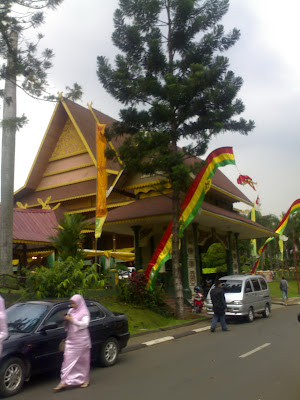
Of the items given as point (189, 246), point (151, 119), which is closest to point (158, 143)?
point (151, 119)

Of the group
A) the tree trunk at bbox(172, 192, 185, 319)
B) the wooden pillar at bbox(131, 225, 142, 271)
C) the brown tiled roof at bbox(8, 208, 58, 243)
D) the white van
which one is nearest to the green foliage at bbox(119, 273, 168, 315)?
the tree trunk at bbox(172, 192, 185, 319)

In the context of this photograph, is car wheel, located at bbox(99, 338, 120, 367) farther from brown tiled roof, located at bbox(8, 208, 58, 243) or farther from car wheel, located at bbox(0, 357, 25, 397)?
brown tiled roof, located at bbox(8, 208, 58, 243)

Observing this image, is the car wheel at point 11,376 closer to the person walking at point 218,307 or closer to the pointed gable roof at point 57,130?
the person walking at point 218,307

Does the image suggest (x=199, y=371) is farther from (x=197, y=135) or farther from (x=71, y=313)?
(x=197, y=135)

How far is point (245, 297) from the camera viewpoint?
15273mm

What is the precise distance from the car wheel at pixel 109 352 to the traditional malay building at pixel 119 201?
8235 millimetres

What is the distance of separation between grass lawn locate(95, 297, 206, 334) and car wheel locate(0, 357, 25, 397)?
6.67 metres

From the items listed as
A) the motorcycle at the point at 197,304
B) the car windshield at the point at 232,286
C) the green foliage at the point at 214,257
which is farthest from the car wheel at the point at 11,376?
the green foliage at the point at 214,257

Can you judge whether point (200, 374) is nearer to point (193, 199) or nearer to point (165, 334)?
point (165, 334)

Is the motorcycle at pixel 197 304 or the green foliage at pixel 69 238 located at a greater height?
the green foliage at pixel 69 238

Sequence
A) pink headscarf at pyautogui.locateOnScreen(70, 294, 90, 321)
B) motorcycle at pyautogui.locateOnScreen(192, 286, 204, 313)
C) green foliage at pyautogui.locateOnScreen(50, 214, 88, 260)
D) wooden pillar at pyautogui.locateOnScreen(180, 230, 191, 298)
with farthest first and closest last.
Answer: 1. wooden pillar at pyautogui.locateOnScreen(180, 230, 191, 298)
2. motorcycle at pyautogui.locateOnScreen(192, 286, 204, 313)
3. green foliage at pyautogui.locateOnScreen(50, 214, 88, 260)
4. pink headscarf at pyautogui.locateOnScreen(70, 294, 90, 321)

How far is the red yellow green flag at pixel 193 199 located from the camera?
15.3m

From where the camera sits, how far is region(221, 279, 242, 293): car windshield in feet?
51.1

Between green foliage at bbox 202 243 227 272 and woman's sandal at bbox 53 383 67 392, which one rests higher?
green foliage at bbox 202 243 227 272
